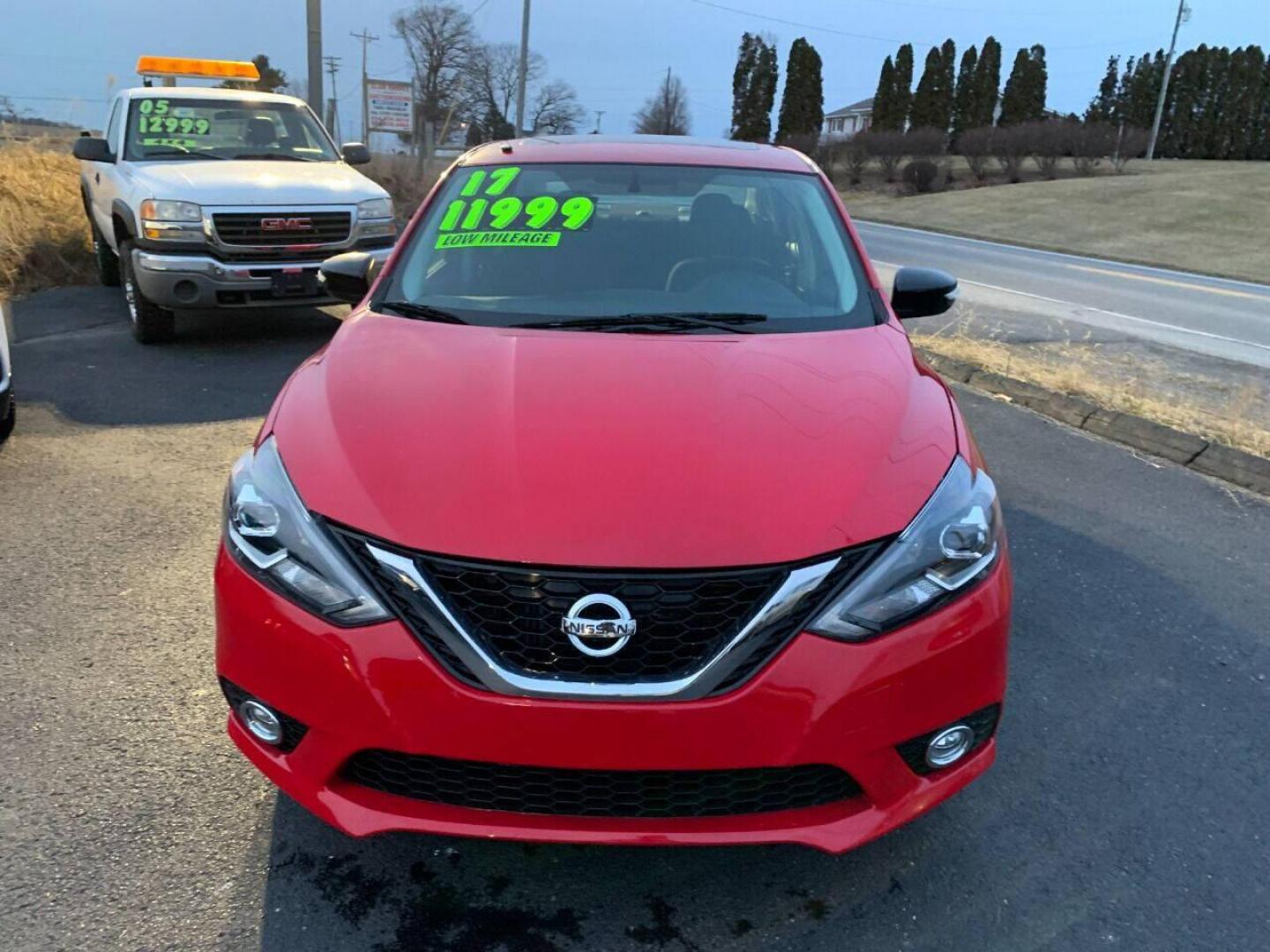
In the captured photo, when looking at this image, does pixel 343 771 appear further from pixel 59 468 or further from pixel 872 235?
pixel 872 235

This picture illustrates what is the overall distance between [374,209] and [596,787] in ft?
21.6

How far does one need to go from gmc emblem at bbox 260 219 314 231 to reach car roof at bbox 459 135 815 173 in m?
3.61

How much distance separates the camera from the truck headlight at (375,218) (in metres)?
7.57

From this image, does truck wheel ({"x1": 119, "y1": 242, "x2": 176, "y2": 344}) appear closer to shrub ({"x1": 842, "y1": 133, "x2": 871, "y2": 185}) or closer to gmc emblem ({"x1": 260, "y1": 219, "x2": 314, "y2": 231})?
gmc emblem ({"x1": 260, "y1": 219, "x2": 314, "y2": 231})

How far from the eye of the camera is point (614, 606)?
1895 mm

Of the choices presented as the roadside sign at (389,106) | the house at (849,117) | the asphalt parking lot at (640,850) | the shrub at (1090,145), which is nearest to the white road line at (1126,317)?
the asphalt parking lot at (640,850)

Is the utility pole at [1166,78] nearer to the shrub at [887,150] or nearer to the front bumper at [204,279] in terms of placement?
the shrub at [887,150]

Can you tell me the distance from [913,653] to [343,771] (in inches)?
47.4

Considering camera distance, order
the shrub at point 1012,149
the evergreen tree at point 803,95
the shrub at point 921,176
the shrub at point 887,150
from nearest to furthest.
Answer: the shrub at point 921,176
the shrub at point 1012,149
the shrub at point 887,150
the evergreen tree at point 803,95

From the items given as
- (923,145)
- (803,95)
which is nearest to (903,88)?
(803,95)

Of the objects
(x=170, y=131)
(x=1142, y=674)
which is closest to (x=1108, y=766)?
(x=1142, y=674)

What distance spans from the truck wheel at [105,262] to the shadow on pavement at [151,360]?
27cm

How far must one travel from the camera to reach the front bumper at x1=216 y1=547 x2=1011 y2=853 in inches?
74.4

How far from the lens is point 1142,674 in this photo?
132 inches
